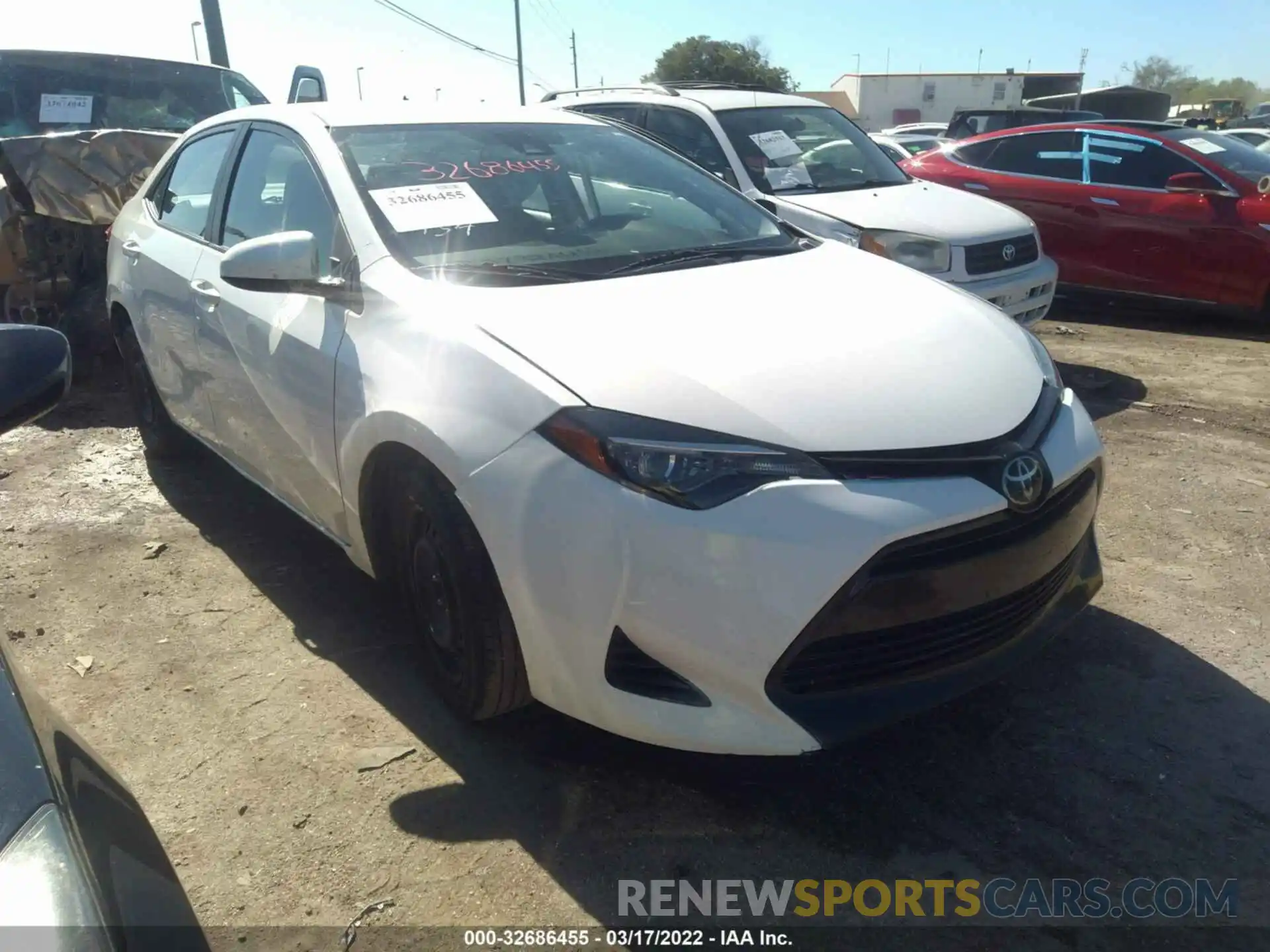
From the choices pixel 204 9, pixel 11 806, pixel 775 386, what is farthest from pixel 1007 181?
pixel 204 9

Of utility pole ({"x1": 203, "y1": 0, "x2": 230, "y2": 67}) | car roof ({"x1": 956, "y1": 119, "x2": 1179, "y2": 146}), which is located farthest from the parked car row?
utility pole ({"x1": 203, "y1": 0, "x2": 230, "y2": 67})

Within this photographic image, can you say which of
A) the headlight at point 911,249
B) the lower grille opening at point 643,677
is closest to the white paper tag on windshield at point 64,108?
the headlight at point 911,249

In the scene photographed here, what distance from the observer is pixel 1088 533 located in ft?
9.04

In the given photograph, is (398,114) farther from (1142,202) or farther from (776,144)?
(1142,202)

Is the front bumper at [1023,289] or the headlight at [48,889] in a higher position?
the headlight at [48,889]

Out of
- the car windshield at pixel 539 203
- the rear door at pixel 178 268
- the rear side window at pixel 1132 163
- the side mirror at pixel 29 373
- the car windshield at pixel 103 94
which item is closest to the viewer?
the side mirror at pixel 29 373

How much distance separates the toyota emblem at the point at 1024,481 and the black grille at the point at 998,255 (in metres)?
3.73

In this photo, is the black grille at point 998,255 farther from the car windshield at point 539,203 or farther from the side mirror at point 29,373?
the side mirror at point 29,373

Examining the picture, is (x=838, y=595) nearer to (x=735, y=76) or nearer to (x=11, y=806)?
(x=11, y=806)

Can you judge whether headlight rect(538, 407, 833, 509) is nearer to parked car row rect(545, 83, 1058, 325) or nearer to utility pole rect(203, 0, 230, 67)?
parked car row rect(545, 83, 1058, 325)

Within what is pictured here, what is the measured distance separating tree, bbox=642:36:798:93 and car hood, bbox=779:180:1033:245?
51.4 m

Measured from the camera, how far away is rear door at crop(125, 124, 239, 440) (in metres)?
3.91

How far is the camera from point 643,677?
225 centimetres

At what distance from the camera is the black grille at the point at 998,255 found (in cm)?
580
